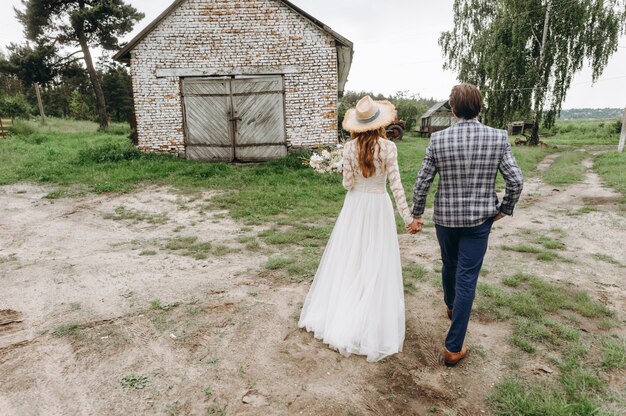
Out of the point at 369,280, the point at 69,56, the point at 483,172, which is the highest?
the point at 69,56

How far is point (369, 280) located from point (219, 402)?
1.40 meters

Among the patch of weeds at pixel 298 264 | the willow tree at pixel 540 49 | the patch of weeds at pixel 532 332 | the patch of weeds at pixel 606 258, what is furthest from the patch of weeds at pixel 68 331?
the willow tree at pixel 540 49

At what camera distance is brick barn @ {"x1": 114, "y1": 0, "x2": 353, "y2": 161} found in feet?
35.0

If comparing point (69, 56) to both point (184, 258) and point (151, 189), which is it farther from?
point (184, 258)

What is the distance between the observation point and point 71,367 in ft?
9.46

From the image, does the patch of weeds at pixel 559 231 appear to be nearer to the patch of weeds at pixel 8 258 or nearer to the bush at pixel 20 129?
the patch of weeds at pixel 8 258

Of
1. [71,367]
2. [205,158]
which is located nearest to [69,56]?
[205,158]

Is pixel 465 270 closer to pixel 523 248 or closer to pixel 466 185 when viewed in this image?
pixel 466 185

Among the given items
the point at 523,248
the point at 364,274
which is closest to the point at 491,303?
the point at 364,274

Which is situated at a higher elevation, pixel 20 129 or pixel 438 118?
pixel 438 118

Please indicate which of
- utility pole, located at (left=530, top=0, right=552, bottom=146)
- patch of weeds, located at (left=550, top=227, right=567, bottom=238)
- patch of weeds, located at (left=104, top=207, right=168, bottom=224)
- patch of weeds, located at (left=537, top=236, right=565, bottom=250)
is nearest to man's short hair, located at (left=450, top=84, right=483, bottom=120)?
patch of weeds, located at (left=537, top=236, right=565, bottom=250)

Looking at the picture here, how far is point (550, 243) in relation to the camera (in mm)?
5570

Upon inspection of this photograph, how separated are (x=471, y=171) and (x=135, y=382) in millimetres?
2762

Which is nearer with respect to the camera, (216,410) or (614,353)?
(216,410)
